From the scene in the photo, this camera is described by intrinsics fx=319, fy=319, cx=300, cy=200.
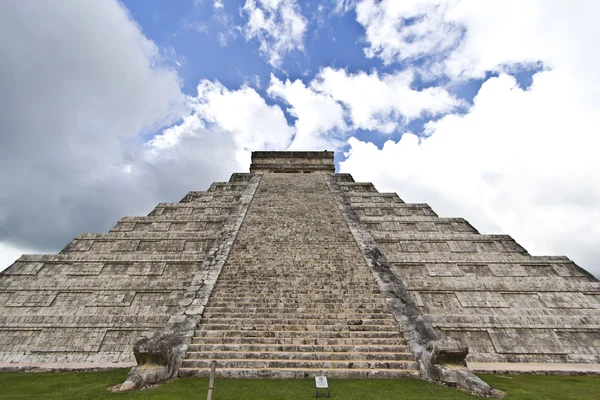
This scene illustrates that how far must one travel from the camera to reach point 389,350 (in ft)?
20.1

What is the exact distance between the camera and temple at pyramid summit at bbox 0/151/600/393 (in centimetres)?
593

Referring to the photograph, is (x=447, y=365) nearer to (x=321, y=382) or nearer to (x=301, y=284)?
(x=321, y=382)

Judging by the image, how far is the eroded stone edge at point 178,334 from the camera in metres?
5.25

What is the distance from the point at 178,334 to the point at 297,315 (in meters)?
2.47

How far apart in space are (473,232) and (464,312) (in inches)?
Answer: 171

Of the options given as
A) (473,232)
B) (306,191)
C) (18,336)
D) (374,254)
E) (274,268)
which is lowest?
(18,336)

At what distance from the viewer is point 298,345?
615cm

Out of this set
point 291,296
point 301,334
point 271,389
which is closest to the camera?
point 271,389

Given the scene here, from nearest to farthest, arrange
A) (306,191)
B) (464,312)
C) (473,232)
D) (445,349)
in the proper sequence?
(445,349) < (464,312) < (473,232) < (306,191)

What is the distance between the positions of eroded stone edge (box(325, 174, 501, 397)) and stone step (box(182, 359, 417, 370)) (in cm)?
36

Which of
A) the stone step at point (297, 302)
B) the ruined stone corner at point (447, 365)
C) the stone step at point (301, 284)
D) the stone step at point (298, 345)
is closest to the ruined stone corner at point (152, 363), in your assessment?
the stone step at point (298, 345)

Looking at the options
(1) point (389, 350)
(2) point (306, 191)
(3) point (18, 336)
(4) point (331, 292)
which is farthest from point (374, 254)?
(3) point (18, 336)

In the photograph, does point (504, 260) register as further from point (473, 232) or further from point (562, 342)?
point (562, 342)

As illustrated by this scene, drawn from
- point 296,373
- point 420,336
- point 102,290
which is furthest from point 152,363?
point 420,336
